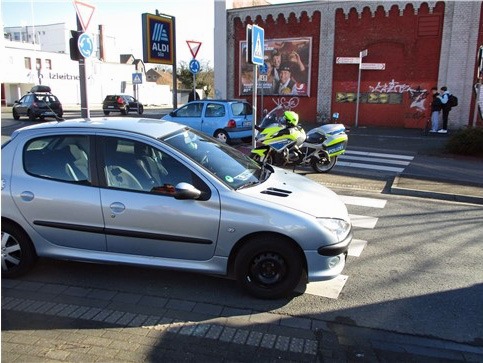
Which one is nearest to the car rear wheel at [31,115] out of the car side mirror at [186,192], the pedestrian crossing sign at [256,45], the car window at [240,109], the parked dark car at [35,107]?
the parked dark car at [35,107]

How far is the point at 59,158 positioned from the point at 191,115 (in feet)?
34.7

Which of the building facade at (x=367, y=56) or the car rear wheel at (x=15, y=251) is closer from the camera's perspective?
the car rear wheel at (x=15, y=251)

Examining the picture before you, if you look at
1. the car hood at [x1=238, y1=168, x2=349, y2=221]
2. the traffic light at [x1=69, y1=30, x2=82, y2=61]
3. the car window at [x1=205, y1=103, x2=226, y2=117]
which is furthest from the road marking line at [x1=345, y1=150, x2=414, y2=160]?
the car hood at [x1=238, y1=168, x2=349, y2=221]

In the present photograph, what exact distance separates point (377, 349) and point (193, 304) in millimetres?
1604

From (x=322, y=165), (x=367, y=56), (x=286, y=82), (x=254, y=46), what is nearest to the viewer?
(x=254, y=46)

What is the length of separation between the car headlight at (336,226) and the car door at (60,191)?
2.06 meters

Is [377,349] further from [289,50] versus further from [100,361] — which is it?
[289,50]

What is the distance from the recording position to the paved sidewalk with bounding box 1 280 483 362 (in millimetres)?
3199

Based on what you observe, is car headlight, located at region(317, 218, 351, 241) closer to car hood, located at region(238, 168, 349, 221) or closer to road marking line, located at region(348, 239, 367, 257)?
car hood, located at region(238, 168, 349, 221)

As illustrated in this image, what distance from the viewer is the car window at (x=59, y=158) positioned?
4270mm

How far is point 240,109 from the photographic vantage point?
14.7 metres

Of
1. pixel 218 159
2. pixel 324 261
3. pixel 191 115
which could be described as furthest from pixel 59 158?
pixel 191 115

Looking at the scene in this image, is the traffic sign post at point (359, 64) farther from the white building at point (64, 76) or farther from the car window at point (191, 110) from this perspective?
the white building at point (64, 76)

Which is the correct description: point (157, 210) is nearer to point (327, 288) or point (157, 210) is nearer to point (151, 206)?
point (151, 206)
